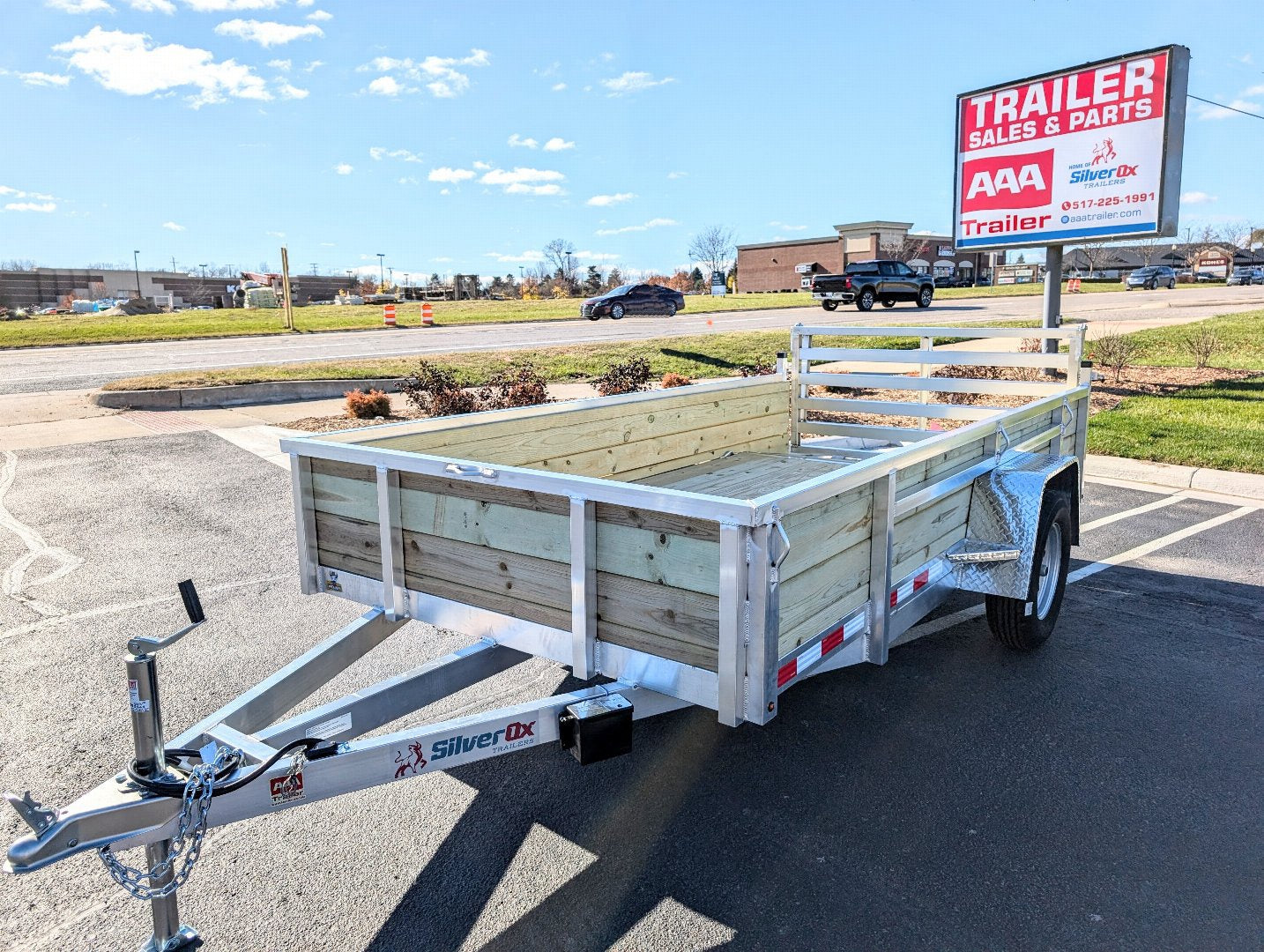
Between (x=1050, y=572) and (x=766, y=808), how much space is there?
7.64 ft

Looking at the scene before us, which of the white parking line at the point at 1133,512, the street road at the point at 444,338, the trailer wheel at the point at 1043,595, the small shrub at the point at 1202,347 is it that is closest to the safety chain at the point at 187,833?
the trailer wheel at the point at 1043,595

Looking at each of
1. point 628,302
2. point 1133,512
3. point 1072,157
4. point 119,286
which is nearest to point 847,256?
point 628,302

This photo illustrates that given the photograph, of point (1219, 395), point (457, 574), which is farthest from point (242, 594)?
point (1219, 395)

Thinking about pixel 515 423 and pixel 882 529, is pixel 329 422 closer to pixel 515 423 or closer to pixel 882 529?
pixel 515 423

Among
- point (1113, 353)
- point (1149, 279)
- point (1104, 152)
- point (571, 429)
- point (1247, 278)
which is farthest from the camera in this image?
point (1247, 278)

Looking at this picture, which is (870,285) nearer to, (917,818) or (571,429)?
(571,429)

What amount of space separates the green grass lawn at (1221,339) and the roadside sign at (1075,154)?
3.87 metres

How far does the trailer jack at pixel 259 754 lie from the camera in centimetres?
212

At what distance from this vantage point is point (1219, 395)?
13578mm

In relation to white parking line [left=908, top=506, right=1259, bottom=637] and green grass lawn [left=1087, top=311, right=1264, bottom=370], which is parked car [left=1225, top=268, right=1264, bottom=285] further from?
white parking line [left=908, top=506, right=1259, bottom=637]

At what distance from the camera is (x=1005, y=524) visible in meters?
4.21

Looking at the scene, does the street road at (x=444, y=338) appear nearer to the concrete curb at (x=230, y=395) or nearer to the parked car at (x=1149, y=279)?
the concrete curb at (x=230, y=395)

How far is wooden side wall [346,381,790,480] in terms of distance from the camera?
13.9ft

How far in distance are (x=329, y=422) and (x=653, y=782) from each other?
952 centimetres
